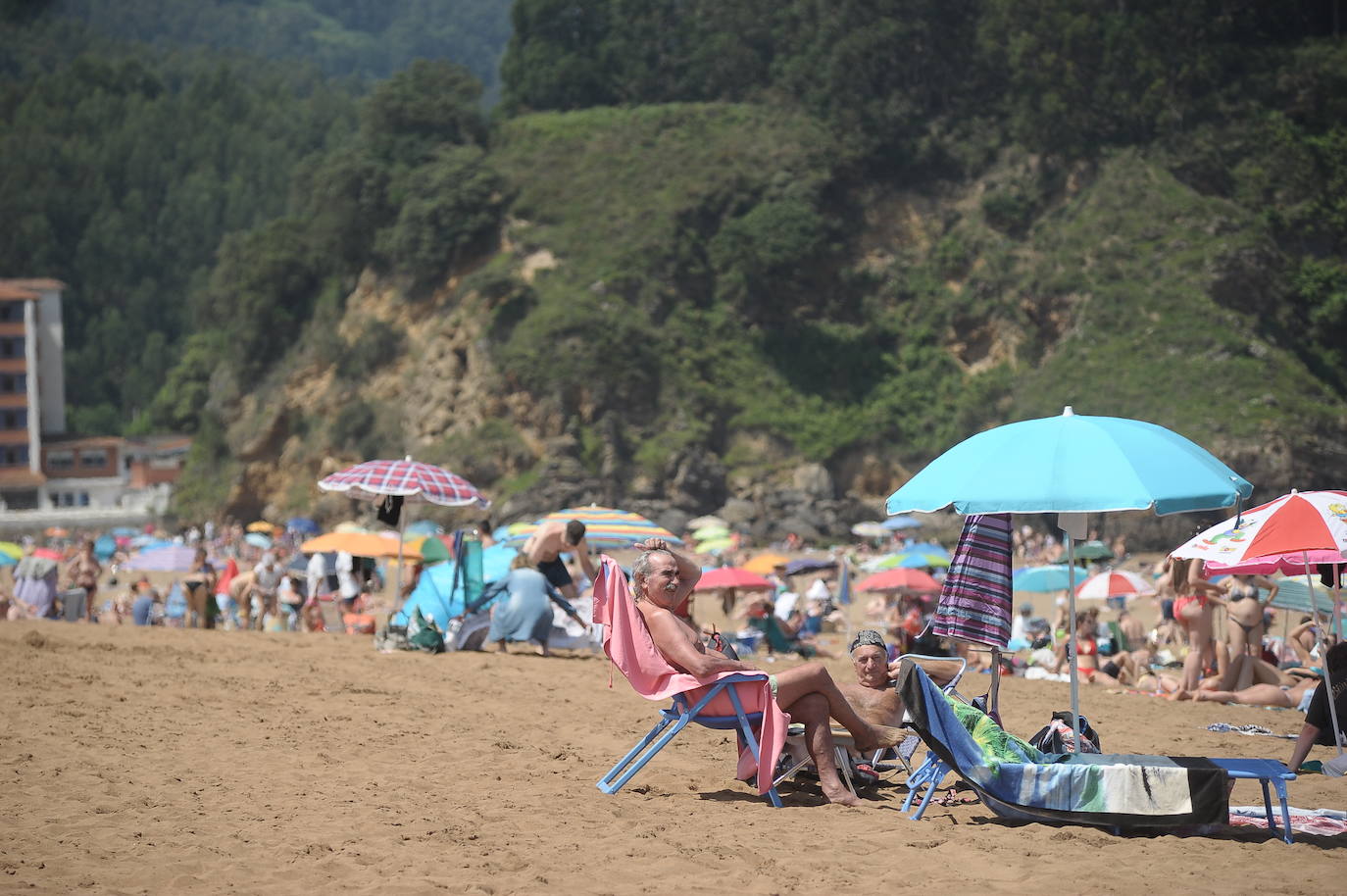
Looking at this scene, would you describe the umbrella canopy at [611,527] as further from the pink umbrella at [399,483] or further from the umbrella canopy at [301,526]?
the umbrella canopy at [301,526]

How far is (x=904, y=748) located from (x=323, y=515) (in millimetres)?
46108

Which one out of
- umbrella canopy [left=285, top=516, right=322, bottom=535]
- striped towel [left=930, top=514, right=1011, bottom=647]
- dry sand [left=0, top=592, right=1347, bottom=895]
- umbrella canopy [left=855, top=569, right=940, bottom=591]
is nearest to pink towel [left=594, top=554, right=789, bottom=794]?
dry sand [left=0, top=592, right=1347, bottom=895]

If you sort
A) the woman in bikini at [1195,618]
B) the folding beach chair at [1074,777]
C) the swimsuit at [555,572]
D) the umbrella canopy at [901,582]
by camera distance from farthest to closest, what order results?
the umbrella canopy at [901,582], the swimsuit at [555,572], the woman in bikini at [1195,618], the folding beach chair at [1074,777]

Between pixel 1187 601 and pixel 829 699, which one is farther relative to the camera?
pixel 1187 601

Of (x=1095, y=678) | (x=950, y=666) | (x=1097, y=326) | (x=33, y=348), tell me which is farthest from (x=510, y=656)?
(x=33, y=348)

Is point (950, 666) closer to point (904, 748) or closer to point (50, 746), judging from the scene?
point (904, 748)

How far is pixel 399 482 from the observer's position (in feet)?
44.8

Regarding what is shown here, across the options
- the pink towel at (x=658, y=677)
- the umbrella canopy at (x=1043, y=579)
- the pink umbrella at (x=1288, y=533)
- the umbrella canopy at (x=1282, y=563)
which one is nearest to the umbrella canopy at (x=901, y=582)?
the umbrella canopy at (x=1043, y=579)

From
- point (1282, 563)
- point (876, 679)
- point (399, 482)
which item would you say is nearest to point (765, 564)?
point (399, 482)

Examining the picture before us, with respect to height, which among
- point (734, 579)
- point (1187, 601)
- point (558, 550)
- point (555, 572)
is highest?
point (558, 550)

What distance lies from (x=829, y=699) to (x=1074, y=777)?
111 cm

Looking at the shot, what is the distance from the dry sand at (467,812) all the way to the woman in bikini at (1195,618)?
0.97m

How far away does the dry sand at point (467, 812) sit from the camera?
5.37m

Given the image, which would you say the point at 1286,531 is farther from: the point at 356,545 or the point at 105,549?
the point at 105,549
